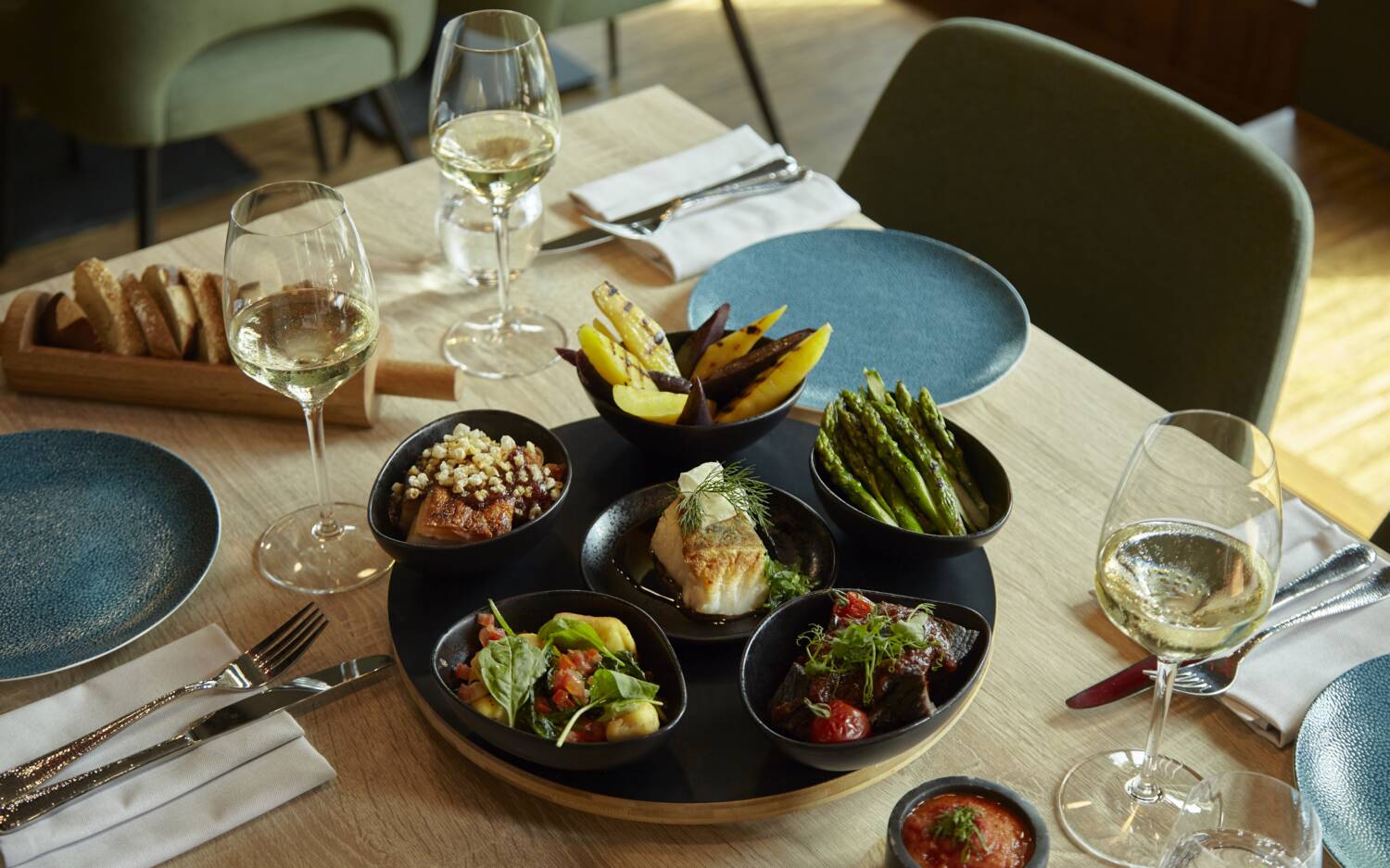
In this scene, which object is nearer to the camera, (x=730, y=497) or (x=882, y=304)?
(x=730, y=497)

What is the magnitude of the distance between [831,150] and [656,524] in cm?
314

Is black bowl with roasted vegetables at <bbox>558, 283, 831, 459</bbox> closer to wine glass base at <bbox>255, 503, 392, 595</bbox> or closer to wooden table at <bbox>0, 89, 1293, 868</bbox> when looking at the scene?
wooden table at <bbox>0, 89, 1293, 868</bbox>

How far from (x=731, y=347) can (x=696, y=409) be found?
5.6 inches

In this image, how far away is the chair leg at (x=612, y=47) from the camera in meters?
4.29

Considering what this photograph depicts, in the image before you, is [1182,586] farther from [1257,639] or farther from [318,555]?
[318,555]

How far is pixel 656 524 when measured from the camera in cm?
113

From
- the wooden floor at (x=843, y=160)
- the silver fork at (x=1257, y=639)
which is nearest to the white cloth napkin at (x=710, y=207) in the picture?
the silver fork at (x=1257, y=639)

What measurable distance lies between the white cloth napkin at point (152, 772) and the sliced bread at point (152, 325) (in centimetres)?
39

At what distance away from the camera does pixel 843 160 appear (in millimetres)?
4023

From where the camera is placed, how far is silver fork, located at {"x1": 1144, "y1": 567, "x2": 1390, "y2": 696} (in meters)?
1.00

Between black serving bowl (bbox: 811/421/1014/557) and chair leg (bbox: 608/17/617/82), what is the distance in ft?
11.2

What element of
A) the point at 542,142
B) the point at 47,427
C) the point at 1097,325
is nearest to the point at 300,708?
the point at 47,427

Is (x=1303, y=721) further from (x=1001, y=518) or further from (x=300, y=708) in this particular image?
(x=300, y=708)

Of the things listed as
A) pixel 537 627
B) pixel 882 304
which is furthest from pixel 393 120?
pixel 537 627
